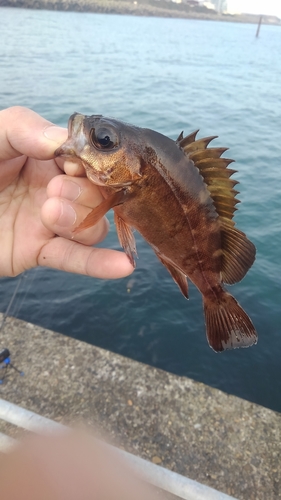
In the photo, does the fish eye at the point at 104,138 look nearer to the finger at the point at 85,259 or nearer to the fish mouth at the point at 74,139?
the fish mouth at the point at 74,139

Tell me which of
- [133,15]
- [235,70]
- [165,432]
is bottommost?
[165,432]

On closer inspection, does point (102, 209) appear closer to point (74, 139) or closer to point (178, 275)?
point (74, 139)

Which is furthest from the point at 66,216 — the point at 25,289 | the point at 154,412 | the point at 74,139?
the point at 25,289

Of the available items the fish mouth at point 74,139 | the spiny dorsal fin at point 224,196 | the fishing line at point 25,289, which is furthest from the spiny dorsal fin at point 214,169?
the fishing line at point 25,289

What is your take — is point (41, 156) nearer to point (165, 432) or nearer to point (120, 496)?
point (120, 496)

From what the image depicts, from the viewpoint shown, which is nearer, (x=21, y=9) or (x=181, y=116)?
(x=181, y=116)

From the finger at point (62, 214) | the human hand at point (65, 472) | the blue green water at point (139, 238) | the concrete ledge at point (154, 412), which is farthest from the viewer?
the blue green water at point (139, 238)

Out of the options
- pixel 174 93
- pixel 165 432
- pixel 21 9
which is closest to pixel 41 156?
pixel 165 432
